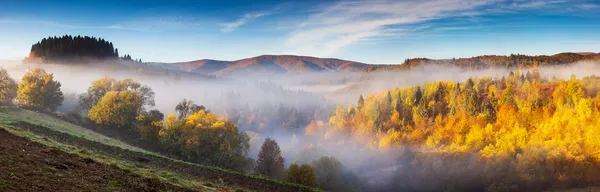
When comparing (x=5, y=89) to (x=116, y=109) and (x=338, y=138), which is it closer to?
(x=116, y=109)

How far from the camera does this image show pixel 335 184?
89.8 meters

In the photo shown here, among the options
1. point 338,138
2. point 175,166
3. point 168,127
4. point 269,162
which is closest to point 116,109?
point 168,127

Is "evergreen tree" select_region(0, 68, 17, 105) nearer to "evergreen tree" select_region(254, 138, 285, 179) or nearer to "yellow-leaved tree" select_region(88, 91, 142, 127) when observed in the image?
"yellow-leaved tree" select_region(88, 91, 142, 127)

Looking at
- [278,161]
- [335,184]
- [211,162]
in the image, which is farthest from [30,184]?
[335,184]

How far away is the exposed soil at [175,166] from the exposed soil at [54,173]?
946 centimetres

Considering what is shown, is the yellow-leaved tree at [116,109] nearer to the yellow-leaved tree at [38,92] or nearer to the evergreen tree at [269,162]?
the yellow-leaved tree at [38,92]

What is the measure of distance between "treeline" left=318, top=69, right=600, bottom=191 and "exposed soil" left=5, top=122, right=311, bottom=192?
95.9 m

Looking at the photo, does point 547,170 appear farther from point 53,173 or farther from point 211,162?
point 53,173

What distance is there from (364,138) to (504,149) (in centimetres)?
6681

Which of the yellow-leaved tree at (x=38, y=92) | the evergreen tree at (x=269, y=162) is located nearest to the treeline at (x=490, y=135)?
the evergreen tree at (x=269, y=162)

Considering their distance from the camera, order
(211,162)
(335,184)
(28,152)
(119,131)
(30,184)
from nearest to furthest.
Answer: (30,184) < (28,152) < (211,162) < (119,131) < (335,184)

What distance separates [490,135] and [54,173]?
157m

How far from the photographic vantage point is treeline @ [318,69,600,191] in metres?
111

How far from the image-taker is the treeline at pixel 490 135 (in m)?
111
